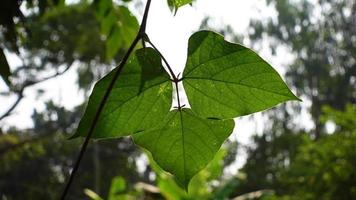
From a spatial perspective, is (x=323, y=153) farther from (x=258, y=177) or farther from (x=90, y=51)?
(x=258, y=177)

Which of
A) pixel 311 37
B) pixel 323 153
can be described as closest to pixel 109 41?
pixel 323 153

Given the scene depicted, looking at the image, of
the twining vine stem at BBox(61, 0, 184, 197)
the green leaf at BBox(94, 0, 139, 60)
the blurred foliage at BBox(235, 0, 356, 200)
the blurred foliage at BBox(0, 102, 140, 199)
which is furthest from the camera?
the blurred foliage at BBox(235, 0, 356, 200)

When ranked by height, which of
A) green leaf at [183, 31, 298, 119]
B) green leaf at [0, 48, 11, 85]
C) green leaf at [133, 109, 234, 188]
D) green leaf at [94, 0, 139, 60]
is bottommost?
green leaf at [133, 109, 234, 188]

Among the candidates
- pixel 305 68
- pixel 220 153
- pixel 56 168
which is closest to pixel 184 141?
pixel 220 153

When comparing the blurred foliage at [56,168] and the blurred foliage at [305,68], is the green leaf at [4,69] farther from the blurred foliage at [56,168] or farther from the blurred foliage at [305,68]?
the blurred foliage at [305,68]

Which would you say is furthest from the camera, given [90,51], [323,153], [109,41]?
[90,51]

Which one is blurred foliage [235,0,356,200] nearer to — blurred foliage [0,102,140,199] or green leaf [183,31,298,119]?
blurred foliage [0,102,140,199]

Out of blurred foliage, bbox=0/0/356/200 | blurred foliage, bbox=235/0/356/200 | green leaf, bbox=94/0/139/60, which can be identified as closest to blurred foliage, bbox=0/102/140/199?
blurred foliage, bbox=0/0/356/200
